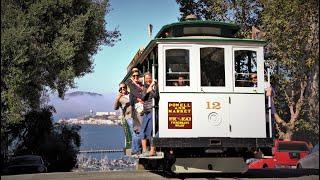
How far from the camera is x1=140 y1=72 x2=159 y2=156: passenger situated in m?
10.7

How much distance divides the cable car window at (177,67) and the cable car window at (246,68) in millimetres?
1099

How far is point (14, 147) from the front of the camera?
4022 centimetres

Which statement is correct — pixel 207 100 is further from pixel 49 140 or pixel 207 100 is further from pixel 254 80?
pixel 49 140

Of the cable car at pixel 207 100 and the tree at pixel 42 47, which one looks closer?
the cable car at pixel 207 100

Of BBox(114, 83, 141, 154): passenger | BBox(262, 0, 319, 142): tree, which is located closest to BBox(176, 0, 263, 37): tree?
BBox(262, 0, 319, 142): tree

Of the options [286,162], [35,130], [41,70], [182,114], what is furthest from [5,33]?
[35,130]

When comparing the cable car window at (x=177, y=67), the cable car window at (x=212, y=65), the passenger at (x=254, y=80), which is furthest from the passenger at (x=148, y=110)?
the passenger at (x=254, y=80)

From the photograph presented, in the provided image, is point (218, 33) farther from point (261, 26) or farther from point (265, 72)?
point (261, 26)

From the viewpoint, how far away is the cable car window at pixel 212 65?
10.9 m

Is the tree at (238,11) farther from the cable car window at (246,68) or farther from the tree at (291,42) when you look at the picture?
the cable car window at (246,68)

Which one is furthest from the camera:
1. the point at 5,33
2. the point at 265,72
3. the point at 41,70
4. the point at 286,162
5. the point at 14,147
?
the point at 14,147

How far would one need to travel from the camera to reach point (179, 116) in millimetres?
10539

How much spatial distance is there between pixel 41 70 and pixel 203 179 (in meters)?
9.75

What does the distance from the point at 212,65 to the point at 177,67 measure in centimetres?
77
